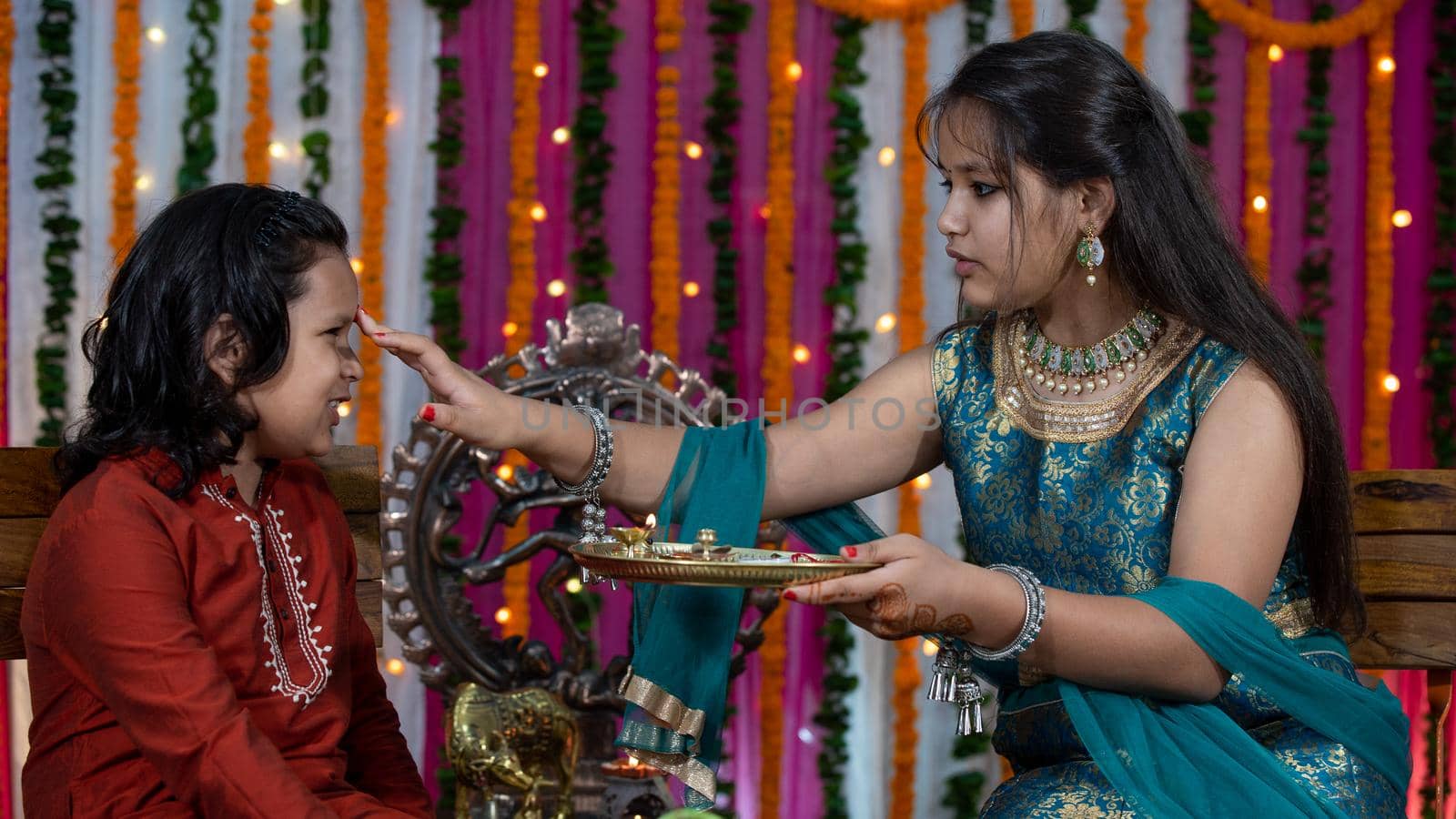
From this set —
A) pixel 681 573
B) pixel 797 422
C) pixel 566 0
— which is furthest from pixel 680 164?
pixel 681 573

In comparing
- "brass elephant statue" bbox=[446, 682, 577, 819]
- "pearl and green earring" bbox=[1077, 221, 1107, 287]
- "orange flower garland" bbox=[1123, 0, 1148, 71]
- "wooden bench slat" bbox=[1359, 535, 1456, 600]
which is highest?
"orange flower garland" bbox=[1123, 0, 1148, 71]

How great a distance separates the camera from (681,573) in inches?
55.0

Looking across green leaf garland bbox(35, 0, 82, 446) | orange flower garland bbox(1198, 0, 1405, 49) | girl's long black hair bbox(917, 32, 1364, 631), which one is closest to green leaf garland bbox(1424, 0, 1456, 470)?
orange flower garland bbox(1198, 0, 1405, 49)

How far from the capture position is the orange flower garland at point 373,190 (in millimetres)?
3117

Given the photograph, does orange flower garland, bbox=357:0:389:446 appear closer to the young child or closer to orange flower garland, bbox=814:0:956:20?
orange flower garland, bbox=814:0:956:20

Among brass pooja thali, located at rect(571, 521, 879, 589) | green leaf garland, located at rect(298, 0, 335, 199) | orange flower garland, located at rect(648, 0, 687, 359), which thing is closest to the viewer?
brass pooja thali, located at rect(571, 521, 879, 589)

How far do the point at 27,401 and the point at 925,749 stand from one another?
2.23 metres

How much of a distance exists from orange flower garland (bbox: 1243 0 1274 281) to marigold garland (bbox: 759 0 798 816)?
3.68 feet

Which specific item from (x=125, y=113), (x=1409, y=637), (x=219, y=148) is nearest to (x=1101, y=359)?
(x=1409, y=637)

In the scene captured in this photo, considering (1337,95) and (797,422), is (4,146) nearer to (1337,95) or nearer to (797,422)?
(797,422)

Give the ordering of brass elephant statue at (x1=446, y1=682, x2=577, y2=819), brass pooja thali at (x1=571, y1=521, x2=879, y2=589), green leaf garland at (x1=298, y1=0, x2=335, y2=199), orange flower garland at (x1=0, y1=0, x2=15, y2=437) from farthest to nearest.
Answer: green leaf garland at (x1=298, y1=0, x2=335, y2=199), orange flower garland at (x1=0, y1=0, x2=15, y2=437), brass elephant statue at (x1=446, y1=682, x2=577, y2=819), brass pooja thali at (x1=571, y1=521, x2=879, y2=589)

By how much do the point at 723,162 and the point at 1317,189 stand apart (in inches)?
57.8

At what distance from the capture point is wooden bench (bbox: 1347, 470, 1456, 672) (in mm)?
2143

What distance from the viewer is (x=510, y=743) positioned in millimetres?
2115
